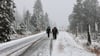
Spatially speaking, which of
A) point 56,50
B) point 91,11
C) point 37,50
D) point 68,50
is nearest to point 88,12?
point 91,11

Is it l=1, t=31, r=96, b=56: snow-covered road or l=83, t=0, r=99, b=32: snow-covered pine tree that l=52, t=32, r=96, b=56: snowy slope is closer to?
l=1, t=31, r=96, b=56: snow-covered road

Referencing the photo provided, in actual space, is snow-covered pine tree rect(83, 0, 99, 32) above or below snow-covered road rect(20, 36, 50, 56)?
above

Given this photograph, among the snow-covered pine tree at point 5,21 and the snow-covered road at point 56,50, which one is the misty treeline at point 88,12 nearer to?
the snow-covered pine tree at point 5,21

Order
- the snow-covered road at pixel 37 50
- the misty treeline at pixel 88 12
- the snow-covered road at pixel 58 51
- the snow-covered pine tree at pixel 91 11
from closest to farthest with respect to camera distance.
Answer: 1. the snow-covered road at pixel 37 50
2. the snow-covered road at pixel 58 51
3. the snow-covered pine tree at pixel 91 11
4. the misty treeline at pixel 88 12

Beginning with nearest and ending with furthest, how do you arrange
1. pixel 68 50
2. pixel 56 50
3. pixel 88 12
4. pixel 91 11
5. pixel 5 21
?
pixel 56 50, pixel 68 50, pixel 5 21, pixel 88 12, pixel 91 11

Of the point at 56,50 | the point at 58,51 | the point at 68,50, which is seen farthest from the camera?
the point at 68,50

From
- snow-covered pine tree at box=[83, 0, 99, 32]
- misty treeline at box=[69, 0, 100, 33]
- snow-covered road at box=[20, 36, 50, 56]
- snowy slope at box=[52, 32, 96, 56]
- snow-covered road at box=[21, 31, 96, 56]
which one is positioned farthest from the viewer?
misty treeline at box=[69, 0, 100, 33]

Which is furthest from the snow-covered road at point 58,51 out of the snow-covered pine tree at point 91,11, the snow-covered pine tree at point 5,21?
the snow-covered pine tree at point 91,11

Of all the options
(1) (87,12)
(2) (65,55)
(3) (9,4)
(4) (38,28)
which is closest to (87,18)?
(1) (87,12)

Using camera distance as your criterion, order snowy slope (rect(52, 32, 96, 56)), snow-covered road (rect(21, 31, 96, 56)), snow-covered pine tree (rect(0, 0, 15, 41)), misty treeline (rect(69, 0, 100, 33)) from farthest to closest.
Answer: misty treeline (rect(69, 0, 100, 33)) < snow-covered pine tree (rect(0, 0, 15, 41)) < snowy slope (rect(52, 32, 96, 56)) < snow-covered road (rect(21, 31, 96, 56))

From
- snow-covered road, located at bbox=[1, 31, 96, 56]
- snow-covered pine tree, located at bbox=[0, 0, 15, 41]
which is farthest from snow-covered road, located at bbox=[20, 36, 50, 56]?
snow-covered pine tree, located at bbox=[0, 0, 15, 41]

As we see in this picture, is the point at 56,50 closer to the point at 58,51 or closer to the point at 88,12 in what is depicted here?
the point at 58,51

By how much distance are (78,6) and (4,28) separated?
3985cm

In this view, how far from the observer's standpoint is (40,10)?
8981 cm
